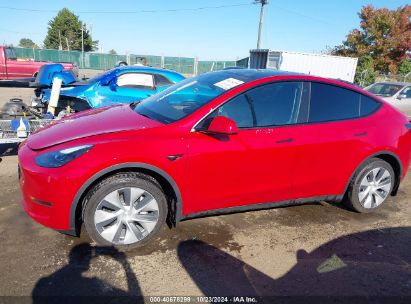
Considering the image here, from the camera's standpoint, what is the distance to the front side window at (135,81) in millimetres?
6430

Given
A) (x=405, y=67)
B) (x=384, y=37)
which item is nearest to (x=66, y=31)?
(x=384, y=37)

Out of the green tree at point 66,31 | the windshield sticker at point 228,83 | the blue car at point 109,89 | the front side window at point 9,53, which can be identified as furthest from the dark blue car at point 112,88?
the green tree at point 66,31

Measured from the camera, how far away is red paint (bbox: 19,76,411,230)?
2809 millimetres

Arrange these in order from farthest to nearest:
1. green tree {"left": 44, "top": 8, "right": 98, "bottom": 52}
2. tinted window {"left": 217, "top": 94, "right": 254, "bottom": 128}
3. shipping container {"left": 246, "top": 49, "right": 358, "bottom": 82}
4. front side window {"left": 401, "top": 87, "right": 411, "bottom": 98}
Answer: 1. green tree {"left": 44, "top": 8, "right": 98, "bottom": 52}
2. shipping container {"left": 246, "top": 49, "right": 358, "bottom": 82}
3. front side window {"left": 401, "top": 87, "right": 411, "bottom": 98}
4. tinted window {"left": 217, "top": 94, "right": 254, "bottom": 128}

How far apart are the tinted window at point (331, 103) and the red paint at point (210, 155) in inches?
3.2

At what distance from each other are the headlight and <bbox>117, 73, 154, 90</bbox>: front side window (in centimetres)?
378

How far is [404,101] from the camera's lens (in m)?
11.1

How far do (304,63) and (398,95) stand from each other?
10.1 m

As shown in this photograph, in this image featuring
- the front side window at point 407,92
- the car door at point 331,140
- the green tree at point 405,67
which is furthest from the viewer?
the green tree at point 405,67

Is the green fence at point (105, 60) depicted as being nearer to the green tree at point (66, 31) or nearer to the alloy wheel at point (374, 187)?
the alloy wheel at point (374, 187)

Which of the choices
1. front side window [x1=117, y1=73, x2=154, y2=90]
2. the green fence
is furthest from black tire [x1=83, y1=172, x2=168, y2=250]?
the green fence

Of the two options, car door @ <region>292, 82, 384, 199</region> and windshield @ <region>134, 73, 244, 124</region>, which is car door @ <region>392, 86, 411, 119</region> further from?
windshield @ <region>134, 73, 244, 124</region>

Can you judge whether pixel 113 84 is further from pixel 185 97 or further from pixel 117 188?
pixel 117 188

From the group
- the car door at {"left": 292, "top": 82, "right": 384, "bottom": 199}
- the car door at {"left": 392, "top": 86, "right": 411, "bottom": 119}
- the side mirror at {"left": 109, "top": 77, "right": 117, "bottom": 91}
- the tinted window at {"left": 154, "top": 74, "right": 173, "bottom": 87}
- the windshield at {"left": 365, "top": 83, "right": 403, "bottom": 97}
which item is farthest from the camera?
the windshield at {"left": 365, "top": 83, "right": 403, "bottom": 97}
